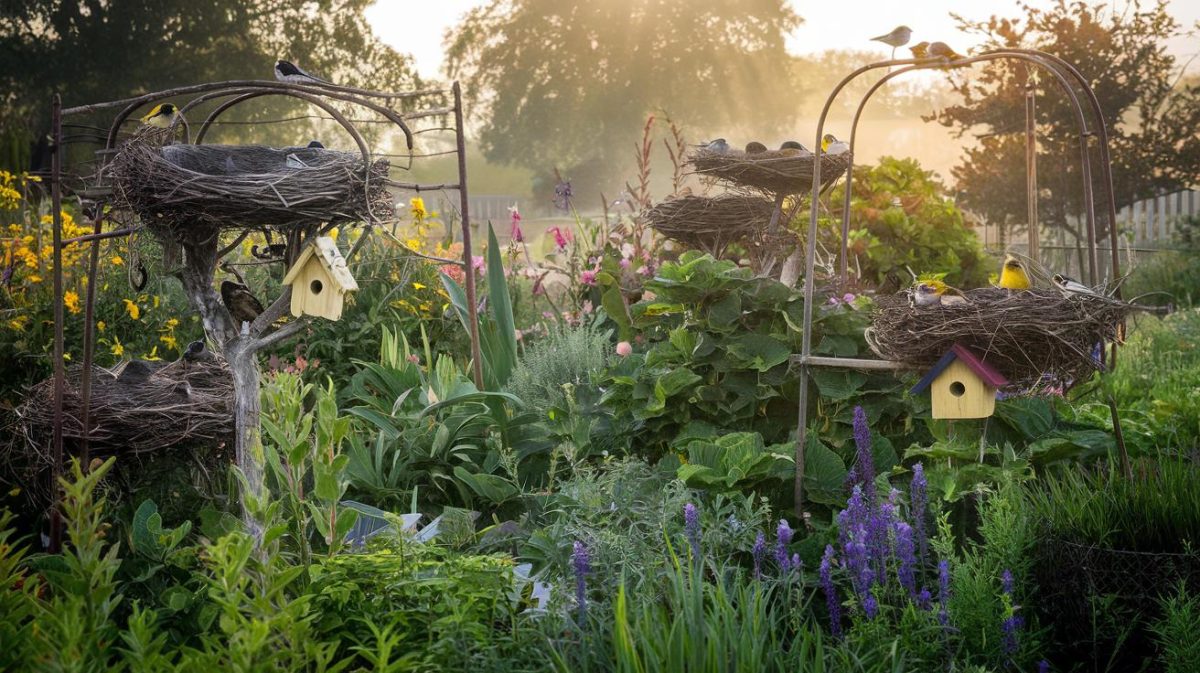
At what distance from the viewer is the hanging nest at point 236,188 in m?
2.63

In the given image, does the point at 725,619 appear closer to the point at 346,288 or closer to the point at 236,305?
the point at 346,288

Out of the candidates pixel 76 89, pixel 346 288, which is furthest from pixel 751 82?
pixel 346 288

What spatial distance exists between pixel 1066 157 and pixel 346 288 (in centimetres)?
1022

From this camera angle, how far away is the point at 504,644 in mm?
2049

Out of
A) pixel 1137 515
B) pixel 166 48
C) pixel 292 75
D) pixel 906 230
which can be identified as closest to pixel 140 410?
pixel 292 75

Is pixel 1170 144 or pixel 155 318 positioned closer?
pixel 155 318

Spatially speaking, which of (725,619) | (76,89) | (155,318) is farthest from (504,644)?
(76,89)

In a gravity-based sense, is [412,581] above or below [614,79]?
below

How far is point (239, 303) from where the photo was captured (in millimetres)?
2982

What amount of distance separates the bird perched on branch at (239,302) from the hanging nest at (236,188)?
200 mm

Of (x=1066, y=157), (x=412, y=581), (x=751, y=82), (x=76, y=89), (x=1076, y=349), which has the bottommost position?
(x=412, y=581)

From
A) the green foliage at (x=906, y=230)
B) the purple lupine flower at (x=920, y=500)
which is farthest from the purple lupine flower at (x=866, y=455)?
the green foliage at (x=906, y=230)

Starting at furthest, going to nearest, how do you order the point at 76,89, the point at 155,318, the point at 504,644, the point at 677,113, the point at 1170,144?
the point at 677,113 → the point at 76,89 → the point at 1170,144 → the point at 155,318 → the point at 504,644

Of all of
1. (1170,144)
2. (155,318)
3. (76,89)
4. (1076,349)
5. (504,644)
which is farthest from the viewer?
(76,89)
